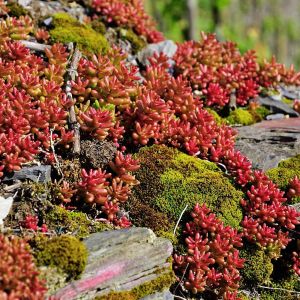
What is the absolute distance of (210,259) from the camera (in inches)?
187

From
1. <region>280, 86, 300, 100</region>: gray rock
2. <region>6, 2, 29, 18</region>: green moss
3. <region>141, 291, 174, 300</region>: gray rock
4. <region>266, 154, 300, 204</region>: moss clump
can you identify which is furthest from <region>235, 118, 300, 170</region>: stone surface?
<region>6, 2, 29, 18</region>: green moss

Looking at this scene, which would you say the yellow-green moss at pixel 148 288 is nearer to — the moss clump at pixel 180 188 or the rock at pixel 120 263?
the rock at pixel 120 263

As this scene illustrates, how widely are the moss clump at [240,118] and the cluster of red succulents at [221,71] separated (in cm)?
20

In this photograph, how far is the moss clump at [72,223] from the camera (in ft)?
15.4

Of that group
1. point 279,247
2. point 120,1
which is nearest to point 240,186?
point 279,247

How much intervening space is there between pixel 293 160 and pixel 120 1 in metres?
4.16

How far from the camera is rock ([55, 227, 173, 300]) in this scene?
4.16 metres

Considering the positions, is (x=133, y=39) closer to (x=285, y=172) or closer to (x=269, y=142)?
(x=269, y=142)

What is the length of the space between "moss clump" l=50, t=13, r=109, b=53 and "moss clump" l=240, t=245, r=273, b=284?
3.60 m

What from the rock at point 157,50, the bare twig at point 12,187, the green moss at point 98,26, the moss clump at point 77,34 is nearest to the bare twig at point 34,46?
the moss clump at point 77,34

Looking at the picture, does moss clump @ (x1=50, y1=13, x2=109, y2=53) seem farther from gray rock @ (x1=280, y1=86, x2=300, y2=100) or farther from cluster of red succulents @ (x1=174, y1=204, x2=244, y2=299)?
cluster of red succulents @ (x1=174, y1=204, x2=244, y2=299)

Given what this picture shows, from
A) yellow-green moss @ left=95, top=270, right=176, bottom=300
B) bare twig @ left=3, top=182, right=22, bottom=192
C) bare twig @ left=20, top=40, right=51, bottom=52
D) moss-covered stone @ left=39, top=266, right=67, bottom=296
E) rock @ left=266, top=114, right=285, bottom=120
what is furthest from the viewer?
rock @ left=266, top=114, right=285, bottom=120

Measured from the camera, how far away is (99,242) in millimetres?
4293

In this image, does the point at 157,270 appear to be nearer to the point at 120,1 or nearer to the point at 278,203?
the point at 278,203
